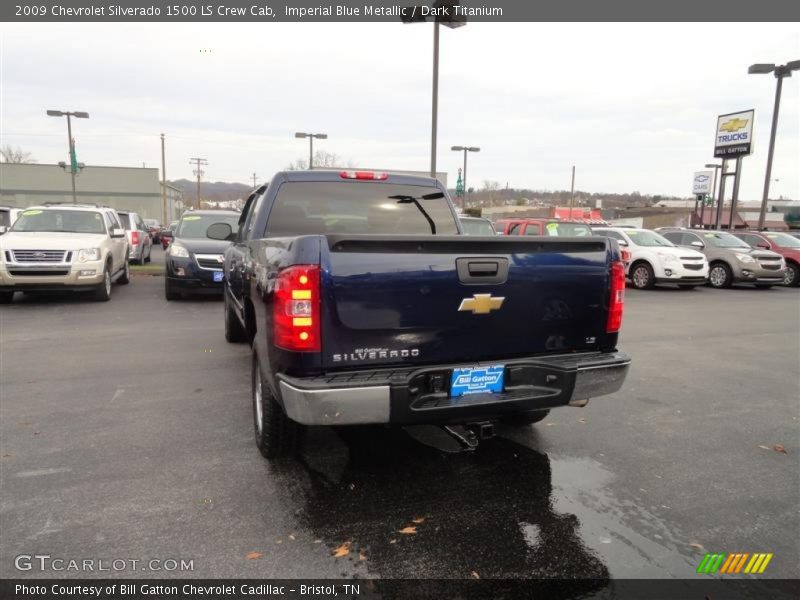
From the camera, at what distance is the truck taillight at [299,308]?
262 cm

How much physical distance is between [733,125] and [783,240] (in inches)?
459

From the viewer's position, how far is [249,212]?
18.8 feet

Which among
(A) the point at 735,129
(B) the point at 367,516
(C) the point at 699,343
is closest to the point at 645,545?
(B) the point at 367,516

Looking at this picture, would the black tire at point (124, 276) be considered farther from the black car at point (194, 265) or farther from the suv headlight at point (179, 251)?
the suv headlight at point (179, 251)

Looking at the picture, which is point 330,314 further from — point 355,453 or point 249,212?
point 249,212

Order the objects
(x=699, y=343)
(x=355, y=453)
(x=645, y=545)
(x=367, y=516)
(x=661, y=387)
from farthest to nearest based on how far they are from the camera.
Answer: (x=699, y=343) < (x=661, y=387) < (x=355, y=453) < (x=367, y=516) < (x=645, y=545)

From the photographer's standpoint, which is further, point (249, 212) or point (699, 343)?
point (699, 343)

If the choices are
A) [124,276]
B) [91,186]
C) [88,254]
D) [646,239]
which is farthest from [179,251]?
[91,186]

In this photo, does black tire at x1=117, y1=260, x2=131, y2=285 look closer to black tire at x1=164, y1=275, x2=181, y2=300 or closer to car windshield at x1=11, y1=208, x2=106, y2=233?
car windshield at x1=11, y1=208, x2=106, y2=233

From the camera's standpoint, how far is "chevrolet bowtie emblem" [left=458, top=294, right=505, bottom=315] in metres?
2.90

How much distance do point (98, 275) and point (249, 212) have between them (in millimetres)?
5456

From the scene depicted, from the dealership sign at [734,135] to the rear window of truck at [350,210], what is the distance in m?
28.2

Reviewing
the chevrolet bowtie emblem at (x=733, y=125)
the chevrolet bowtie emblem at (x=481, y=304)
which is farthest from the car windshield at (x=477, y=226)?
the chevrolet bowtie emblem at (x=733, y=125)
